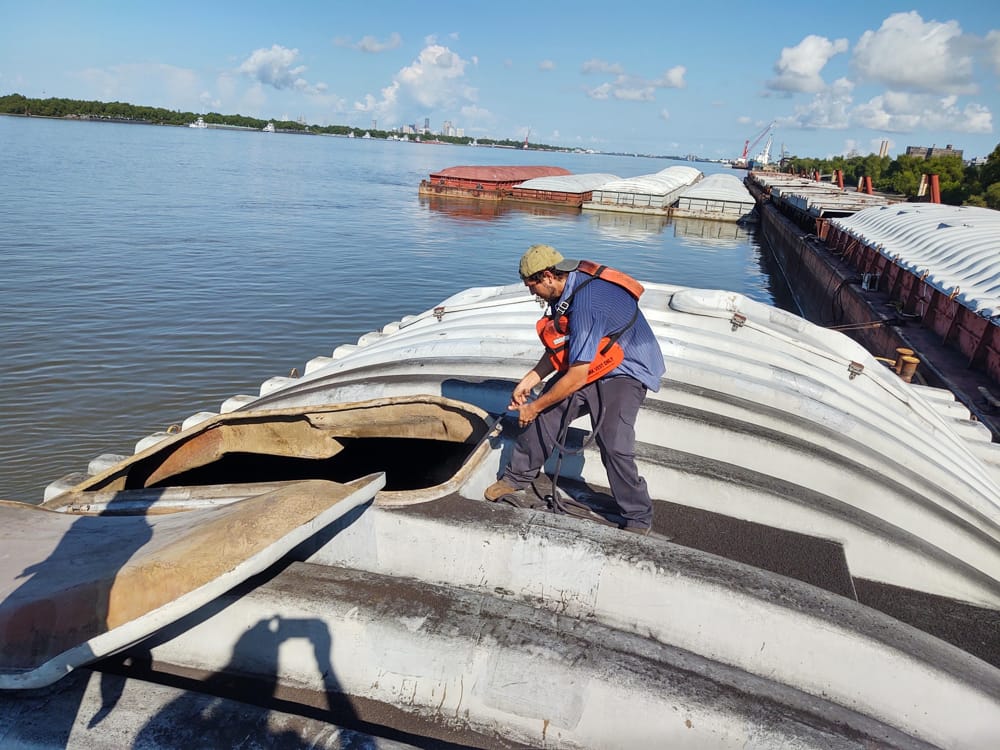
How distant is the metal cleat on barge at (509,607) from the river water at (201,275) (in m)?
7.81

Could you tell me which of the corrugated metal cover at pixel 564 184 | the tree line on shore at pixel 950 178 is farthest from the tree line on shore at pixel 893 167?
the corrugated metal cover at pixel 564 184

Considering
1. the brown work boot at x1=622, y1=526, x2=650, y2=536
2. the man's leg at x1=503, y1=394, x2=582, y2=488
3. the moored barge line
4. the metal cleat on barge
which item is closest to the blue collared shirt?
the man's leg at x1=503, y1=394, x2=582, y2=488

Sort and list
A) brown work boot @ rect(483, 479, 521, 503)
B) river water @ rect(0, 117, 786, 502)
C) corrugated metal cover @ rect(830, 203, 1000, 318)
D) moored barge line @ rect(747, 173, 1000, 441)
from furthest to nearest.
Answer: corrugated metal cover @ rect(830, 203, 1000, 318) → river water @ rect(0, 117, 786, 502) → moored barge line @ rect(747, 173, 1000, 441) → brown work boot @ rect(483, 479, 521, 503)

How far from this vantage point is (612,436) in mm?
3738

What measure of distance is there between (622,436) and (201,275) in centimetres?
2158

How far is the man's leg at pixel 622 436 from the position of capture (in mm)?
3723

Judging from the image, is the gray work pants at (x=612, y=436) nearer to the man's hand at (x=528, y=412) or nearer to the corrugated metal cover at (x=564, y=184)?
the man's hand at (x=528, y=412)

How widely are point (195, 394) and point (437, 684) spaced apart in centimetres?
1144

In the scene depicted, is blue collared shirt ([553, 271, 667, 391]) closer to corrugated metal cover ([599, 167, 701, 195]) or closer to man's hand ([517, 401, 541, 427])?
man's hand ([517, 401, 541, 427])

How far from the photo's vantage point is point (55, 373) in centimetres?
1295

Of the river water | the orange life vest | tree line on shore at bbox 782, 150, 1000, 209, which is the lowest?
the river water

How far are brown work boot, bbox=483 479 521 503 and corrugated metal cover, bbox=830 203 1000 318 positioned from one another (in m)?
11.7

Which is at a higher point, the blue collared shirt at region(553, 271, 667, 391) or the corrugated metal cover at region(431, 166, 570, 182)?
the corrugated metal cover at region(431, 166, 570, 182)

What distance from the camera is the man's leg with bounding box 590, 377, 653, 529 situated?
372 cm
